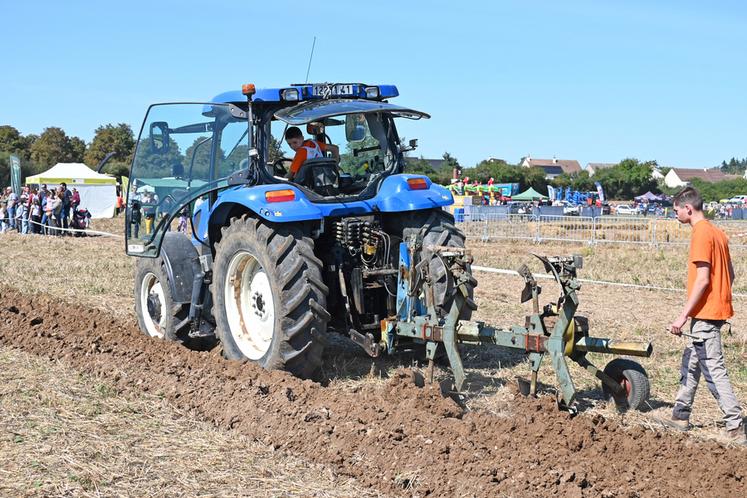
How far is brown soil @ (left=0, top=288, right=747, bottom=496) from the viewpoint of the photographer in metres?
4.51

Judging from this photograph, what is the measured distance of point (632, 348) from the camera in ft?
18.0

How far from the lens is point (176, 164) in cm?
805

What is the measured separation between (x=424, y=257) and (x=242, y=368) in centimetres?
169

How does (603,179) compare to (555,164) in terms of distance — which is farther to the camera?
(555,164)

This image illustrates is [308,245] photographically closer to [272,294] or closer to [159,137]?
[272,294]

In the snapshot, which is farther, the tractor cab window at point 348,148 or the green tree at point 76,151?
the green tree at point 76,151

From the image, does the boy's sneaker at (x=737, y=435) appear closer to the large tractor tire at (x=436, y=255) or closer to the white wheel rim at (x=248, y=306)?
the large tractor tire at (x=436, y=255)

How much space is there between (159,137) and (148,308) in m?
1.70

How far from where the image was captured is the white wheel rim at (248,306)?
7.12m

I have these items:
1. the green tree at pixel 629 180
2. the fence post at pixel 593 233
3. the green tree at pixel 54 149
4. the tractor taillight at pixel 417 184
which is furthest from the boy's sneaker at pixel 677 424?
the green tree at pixel 629 180

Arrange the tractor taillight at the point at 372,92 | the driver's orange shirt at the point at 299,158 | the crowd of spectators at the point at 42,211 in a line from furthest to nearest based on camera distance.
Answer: the crowd of spectators at the point at 42,211 < the tractor taillight at the point at 372,92 < the driver's orange shirt at the point at 299,158

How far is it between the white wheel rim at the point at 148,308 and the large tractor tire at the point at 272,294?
1.25 m

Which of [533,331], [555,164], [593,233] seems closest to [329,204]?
[533,331]

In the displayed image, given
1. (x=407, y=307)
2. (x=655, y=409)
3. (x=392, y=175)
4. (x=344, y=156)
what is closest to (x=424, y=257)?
(x=407, y=307)
